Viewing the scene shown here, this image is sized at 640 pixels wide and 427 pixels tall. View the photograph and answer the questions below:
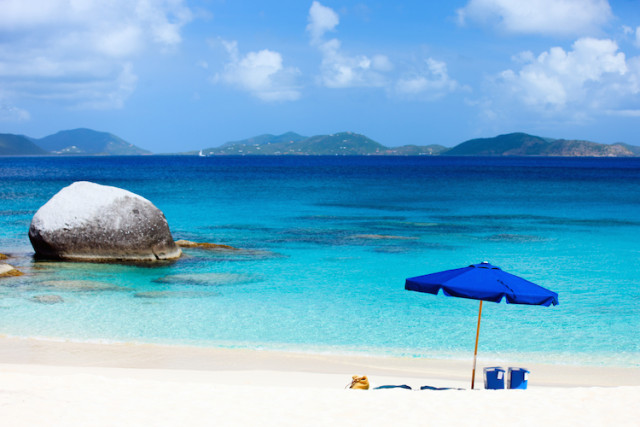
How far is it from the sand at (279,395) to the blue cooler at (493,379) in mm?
478

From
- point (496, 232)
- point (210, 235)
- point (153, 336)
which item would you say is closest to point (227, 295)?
point (153, 336)

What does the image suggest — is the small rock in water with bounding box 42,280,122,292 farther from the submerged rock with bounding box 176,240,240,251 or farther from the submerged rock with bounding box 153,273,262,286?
the submerged rock with bounding box 176,240,240,251

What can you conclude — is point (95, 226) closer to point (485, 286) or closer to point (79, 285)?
point (79, 285)

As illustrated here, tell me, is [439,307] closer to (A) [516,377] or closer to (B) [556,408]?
(A) [516,377]

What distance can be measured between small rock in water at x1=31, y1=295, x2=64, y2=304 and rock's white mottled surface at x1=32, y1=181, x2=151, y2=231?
3.86 m

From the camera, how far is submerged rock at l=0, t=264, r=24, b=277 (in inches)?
621

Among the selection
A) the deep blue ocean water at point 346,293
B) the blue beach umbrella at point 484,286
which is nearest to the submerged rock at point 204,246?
the deep blue ocean water at point 346,293

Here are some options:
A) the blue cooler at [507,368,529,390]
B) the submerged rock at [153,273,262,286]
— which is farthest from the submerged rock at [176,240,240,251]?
the blue cooler at [507,368,529,390]

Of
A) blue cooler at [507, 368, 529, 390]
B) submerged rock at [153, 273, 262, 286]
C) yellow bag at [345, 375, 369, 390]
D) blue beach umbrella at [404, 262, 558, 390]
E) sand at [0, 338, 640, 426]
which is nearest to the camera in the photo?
sand at [0, 338, 640, 426]

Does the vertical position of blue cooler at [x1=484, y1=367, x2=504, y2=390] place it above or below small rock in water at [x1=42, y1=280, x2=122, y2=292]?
above

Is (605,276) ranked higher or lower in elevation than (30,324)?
higher

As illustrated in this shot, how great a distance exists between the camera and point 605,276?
1700 centimetres

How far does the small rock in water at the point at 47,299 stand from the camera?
13.6m

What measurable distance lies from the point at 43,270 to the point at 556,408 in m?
13.7
